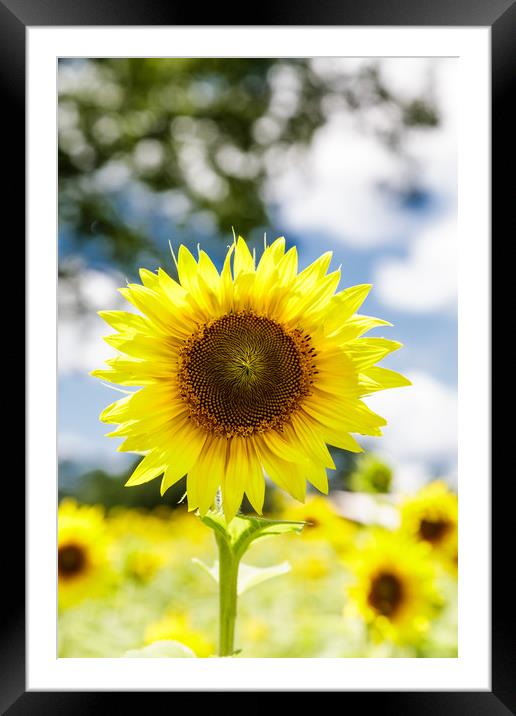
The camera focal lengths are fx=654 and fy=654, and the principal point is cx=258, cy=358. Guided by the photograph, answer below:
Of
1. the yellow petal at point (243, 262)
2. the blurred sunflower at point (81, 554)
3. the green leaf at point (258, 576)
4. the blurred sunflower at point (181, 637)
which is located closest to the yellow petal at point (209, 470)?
the green leaf at point (258, 576)

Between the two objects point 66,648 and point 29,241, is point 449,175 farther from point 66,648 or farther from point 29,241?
point 66,648

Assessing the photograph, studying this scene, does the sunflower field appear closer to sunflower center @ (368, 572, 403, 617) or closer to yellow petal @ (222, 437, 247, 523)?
sunflower center @ (368, 572, 403, 617)

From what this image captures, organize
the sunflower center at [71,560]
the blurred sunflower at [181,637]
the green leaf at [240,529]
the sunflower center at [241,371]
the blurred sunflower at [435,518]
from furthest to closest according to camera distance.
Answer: the sunflower center at [71,560], the blurred sunflower at [435,518], the blurred sunflower at [181,637], the sunflower center at [241,371], the green leaf at [240,529]

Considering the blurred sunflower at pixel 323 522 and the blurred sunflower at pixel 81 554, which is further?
the blurred sunflower at pixel 81 554

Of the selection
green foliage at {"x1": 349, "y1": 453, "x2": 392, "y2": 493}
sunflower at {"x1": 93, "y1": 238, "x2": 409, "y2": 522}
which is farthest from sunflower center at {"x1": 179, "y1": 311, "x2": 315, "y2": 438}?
green foliage at {"x1": 349, "y1": 453, "x2": 392, "y2": 493}

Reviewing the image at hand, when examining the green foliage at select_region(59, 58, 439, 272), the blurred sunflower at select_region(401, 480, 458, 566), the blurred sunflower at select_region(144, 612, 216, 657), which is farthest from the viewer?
the blurred sunflower at select_region(401, 480, 458, 566)

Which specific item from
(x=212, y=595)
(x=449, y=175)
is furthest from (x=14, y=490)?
(x=212, y=595)

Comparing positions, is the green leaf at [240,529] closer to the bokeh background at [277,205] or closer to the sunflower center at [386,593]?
the bokeh background at [277,205]
